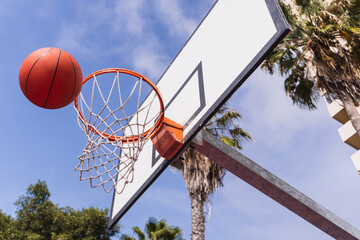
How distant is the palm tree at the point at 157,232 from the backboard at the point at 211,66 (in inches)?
278

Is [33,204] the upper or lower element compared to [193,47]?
lower

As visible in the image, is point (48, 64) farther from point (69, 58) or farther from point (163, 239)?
point (163, 239)

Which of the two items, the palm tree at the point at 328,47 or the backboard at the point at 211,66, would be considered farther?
the palm tree at the point at 328,47

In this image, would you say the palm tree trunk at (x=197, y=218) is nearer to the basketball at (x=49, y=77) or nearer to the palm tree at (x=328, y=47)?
the palm tree at (x=328, y=47)

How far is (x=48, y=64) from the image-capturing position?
3.41 metres

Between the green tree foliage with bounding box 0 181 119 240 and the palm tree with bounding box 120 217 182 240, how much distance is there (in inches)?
102

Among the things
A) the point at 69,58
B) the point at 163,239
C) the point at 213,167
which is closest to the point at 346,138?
the point at 213,167

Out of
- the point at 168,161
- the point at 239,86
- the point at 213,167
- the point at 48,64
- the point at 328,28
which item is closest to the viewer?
the point at 48,64

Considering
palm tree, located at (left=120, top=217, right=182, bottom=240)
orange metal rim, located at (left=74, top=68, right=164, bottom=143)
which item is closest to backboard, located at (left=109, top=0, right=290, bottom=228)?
orange metal rim, located at (left=74, top=68, right=164, bottom=143)

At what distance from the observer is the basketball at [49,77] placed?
134 inches

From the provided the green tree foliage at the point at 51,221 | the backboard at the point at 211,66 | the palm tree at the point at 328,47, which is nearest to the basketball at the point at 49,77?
the backboard at the point at 211,66

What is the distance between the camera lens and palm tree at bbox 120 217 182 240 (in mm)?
12188

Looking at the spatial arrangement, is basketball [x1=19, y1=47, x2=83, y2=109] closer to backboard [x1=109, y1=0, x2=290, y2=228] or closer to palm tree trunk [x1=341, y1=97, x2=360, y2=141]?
backboard [x1=109, y1=0, x2=290, y2=228]

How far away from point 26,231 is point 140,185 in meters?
11.7
